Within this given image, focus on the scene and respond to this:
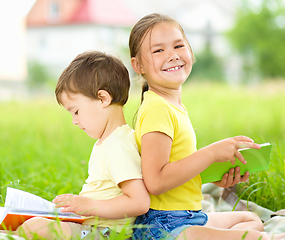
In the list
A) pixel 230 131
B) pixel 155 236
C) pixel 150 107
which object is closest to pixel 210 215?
pixel 155 236

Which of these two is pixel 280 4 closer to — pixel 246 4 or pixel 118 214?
pixel 246 4

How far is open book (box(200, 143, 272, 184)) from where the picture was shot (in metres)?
1.61

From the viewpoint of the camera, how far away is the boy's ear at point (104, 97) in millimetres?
1570

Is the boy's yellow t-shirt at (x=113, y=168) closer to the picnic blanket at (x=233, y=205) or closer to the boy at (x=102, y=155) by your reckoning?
the boy at (x=102, y=155)

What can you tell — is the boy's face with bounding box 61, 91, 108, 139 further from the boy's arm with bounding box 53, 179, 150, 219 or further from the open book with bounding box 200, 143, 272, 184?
the open book with bounding box 200, 143, 272, 184

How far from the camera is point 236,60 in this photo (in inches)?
1154

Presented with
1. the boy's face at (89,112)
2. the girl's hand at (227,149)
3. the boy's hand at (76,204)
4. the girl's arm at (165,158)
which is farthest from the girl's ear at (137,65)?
the boy's hand at (76,204)

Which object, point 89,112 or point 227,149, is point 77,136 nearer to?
point 89,112

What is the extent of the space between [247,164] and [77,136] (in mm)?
3497

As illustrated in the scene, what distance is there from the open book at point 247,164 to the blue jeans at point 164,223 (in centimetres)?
20

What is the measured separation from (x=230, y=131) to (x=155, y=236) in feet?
12.9

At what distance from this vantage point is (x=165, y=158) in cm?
145

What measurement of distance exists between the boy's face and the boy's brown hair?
0.08 ft

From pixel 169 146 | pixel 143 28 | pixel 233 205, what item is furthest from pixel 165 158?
pixel 233 205
